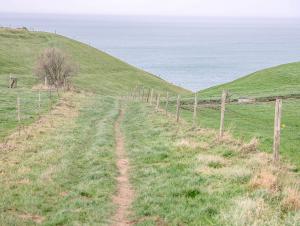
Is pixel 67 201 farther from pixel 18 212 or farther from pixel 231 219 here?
pixel 231 219

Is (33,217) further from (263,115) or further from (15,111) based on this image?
(263,115)

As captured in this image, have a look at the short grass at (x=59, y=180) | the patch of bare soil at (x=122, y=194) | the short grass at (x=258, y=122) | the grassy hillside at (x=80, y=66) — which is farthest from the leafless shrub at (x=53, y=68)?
the patch of bare soil at (x=122, y=194)

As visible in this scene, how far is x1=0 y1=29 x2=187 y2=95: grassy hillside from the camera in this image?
3349 inches

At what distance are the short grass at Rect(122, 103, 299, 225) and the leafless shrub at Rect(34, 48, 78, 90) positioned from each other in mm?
48250

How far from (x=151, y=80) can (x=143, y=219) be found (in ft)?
296

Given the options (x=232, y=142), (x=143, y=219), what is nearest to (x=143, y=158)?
(x=232, y=142)

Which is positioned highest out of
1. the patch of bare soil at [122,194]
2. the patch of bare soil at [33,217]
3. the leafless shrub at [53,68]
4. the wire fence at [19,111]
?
the leafless shrub at [53,68]

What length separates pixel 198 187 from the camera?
1388 centimetres

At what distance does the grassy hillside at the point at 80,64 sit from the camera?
85.1m

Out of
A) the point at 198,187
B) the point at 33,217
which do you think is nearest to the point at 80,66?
the point at 198,187

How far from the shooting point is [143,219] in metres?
12.0

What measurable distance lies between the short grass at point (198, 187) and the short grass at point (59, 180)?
1075 mm

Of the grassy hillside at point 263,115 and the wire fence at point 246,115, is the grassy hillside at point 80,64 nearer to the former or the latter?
the grassy hillside at point 263,115

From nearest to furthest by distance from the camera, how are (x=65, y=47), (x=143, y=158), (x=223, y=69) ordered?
(x=143, y=158) → (x=65, y=47) → (x=223, y=69)
